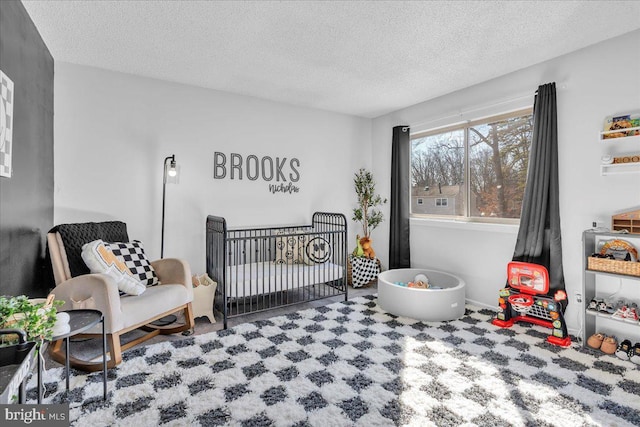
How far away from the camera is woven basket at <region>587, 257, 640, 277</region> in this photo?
224 centimetres

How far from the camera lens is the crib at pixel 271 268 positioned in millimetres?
3066

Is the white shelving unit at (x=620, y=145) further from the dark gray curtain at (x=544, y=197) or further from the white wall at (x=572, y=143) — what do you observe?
the dark gray curtain at (x=544, y=197)

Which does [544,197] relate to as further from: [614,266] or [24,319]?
[24,319]

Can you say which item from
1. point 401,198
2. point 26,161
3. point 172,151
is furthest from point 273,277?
point 26,161

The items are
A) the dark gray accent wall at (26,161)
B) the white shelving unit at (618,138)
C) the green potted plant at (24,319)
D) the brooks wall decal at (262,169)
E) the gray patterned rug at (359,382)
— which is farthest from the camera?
the brooks wall decal at (262,169)

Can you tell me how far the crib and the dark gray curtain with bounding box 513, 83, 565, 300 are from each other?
5.86 ft

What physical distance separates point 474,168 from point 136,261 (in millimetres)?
3504

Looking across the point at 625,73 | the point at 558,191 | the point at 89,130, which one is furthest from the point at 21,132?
the point at 625,73

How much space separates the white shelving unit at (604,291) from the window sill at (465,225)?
69cm

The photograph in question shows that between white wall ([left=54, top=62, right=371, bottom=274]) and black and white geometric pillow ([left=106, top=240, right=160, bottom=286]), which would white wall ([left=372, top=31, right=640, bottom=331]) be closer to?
white wall ([left=54, top=62, right=371, bottom=274])

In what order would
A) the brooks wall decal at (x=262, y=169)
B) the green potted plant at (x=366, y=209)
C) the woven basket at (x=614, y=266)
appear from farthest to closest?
the green potted plant at (x=366, y=209), the brooks wall decal at (x=262, y=169), the woven basket at (x=614, y=266)

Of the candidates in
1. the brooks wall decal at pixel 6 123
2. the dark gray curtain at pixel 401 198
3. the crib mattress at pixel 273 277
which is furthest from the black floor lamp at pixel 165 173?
the dark gray curtain at pixel 401 198

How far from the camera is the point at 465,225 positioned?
3580 mm

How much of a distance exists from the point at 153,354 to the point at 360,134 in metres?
3.76
